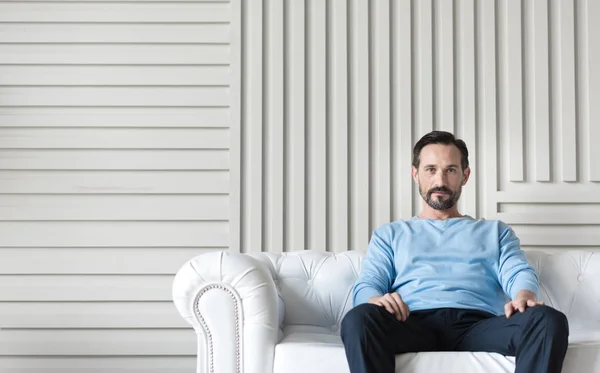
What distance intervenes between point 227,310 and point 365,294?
0.47m

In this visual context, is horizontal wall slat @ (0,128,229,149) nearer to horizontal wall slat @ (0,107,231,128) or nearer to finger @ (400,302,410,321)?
horizontal wall slat @ (0,107,231,128)

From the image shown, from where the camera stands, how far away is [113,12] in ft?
11.0

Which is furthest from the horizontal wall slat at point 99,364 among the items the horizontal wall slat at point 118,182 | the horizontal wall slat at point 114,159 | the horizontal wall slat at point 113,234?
the horizontal wall slat at point 114,159

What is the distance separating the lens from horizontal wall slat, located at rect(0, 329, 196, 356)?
3.22 m

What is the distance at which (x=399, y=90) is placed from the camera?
3.29 metres

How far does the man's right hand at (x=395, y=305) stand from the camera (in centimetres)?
221

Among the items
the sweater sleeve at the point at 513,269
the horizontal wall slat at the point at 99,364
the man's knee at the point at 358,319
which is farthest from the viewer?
the horizontal wall slat at the point at 99,364

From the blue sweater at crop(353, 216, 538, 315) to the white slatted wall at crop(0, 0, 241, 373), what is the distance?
923 mm

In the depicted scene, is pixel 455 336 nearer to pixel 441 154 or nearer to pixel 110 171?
pixel 441 154

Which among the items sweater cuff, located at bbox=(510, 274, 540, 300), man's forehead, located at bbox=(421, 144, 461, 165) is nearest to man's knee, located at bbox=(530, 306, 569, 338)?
sweater cuff, located at bbox=(510, 274, 540, 300)

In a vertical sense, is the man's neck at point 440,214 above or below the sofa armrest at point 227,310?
above

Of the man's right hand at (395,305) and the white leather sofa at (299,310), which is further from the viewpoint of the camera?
the man's right hand at (395,305)

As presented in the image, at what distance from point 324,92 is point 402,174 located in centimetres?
52

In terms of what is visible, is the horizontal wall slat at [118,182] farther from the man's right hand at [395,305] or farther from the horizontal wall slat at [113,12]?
the man's right hand at [395,305]
